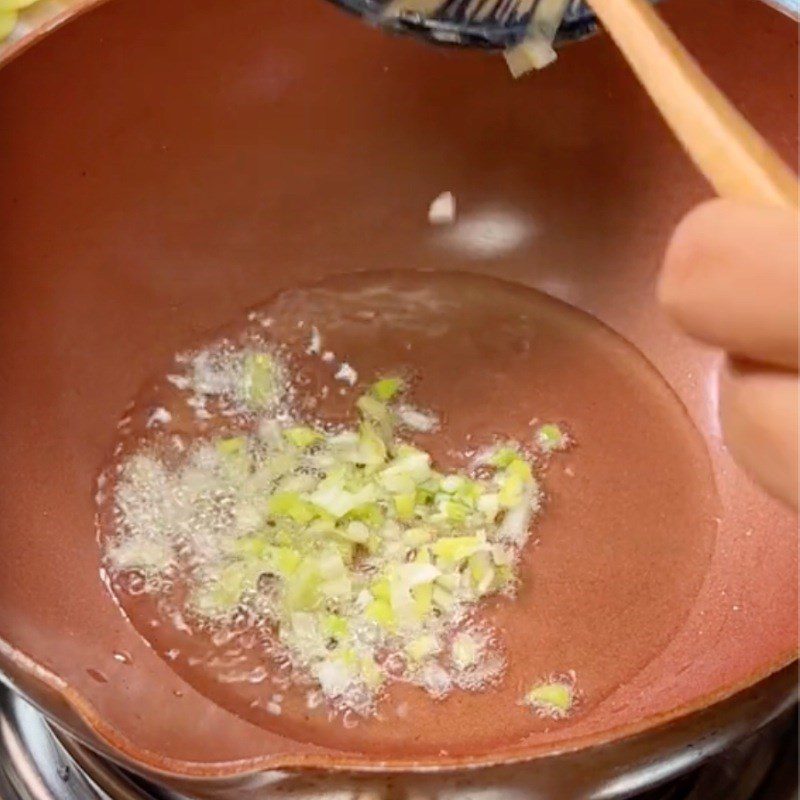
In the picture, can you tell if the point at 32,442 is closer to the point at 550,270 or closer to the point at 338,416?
the point at 338,416

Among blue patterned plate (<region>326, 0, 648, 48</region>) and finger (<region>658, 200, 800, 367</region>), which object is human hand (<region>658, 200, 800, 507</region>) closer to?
finger (<region>658, 200, 800, 367</region>)

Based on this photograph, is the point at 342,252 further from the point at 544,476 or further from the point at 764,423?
the point at 764,423

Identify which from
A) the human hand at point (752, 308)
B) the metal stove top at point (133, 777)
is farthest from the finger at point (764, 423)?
the metal stove top at point (133, 777)

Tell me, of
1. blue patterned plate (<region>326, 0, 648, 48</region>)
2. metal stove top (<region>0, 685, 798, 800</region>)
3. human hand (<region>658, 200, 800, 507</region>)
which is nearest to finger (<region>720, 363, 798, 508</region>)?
human hand (<region>658, 200, 800, 507</region>)

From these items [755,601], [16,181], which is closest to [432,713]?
[755,601]

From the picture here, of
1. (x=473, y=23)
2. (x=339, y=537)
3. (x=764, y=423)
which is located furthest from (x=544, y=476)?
(x=764, y=423)
